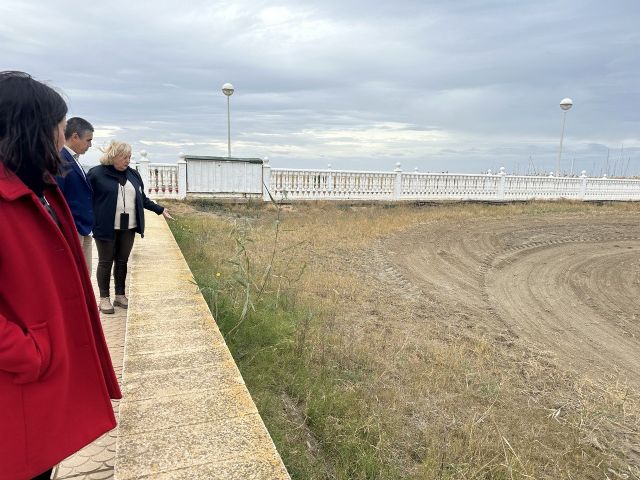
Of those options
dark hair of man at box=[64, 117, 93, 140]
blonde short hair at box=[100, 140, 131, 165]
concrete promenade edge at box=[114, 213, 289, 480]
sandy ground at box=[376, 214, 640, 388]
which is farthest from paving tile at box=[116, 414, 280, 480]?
sandy ground at box=[376, 214, 640, 388]

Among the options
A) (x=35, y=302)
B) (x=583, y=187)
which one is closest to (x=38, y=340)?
(x=35, y=302)

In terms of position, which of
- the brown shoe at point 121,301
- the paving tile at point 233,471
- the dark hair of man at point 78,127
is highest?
the dark hair of man at point 78,127

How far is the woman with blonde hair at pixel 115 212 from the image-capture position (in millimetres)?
4039

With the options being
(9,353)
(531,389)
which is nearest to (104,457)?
(9,353)

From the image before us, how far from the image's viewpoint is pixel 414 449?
117 inches

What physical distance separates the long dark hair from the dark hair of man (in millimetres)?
2430

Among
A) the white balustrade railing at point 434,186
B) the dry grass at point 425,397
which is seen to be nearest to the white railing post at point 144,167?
the white balustrade railing at point 434,186

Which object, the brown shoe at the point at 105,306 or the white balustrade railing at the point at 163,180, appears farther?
the white balustrade railing at the point at 163,180

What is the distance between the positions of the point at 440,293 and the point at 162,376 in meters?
5.64

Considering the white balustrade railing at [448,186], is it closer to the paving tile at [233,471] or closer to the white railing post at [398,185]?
the white railing post at [398,185]

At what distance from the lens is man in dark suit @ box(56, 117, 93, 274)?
3348 millimetres

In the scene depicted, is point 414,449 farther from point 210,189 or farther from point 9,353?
point 210,189

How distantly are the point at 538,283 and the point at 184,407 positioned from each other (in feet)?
25.8

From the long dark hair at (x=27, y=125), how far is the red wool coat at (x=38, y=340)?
0.25 ft
